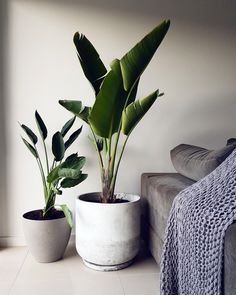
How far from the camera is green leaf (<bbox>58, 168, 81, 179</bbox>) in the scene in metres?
1.61

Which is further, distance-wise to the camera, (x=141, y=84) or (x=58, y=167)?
(x=141, y=84)

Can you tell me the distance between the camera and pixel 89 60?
5.49ft

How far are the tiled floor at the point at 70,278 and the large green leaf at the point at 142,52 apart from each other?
108 centimetres

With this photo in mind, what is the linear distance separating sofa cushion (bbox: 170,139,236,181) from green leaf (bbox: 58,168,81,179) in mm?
600

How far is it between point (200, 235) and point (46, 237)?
107 centimetres

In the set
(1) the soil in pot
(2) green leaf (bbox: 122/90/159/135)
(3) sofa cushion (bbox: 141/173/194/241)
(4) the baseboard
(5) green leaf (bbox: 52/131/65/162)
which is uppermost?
(2) green leaf (bbox: 122/90/159/135)

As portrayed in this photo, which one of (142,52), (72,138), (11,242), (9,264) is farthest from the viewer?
(11,242)

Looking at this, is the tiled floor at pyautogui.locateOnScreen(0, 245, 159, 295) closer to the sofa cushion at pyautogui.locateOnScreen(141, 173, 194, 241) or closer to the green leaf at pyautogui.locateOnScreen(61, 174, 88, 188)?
the sofa cushion at pyautogui.locateOnScreen(141, 173, 194, 241)

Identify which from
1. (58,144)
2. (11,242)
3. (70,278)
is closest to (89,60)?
(58,144)

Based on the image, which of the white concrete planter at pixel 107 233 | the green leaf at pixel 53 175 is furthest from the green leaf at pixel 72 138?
the white concrete planter at pixel 107 233

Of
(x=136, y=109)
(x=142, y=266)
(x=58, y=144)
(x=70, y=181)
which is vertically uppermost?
(x=136, y=109)

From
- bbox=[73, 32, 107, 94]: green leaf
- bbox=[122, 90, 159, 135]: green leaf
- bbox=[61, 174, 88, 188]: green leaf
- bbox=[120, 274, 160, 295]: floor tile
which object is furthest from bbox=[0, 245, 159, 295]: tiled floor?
bbox=[73, 32, 107, 94]: green leaf

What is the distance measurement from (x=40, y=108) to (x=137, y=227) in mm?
1053

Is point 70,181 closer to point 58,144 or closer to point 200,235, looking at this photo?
point 58,144
